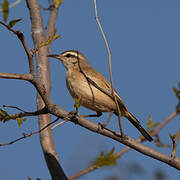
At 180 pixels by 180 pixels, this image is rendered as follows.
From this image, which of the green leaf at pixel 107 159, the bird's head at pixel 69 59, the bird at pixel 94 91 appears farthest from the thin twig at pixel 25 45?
the bird's head at pixel 69 59

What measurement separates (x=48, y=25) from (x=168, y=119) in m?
4.05

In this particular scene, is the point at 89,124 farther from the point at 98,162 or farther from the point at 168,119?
the point at 168,119

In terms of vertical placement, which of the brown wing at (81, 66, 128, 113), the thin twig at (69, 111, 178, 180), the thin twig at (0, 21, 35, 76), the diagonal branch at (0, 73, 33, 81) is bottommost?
the thin twig at (69, 111, 178, 180)

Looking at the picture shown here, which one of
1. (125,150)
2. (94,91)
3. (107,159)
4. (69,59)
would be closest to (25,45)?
(107,159)

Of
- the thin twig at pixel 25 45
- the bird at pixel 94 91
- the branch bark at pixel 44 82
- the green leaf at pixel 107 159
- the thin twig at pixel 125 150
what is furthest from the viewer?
the bird at pixel 94 91

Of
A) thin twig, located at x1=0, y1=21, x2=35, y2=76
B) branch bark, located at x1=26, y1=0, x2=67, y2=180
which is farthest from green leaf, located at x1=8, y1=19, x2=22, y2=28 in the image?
branch bark, located at x1=26, y1=0, x2=67, y2=180

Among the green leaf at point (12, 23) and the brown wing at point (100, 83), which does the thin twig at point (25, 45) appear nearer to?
the green leaf at point (12, 23)

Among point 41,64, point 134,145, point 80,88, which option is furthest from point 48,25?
point 134,145

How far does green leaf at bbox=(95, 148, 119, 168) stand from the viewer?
3.17 metres

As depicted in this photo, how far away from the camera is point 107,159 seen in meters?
3.21

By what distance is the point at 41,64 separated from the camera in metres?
6.11

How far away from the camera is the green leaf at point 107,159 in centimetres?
317

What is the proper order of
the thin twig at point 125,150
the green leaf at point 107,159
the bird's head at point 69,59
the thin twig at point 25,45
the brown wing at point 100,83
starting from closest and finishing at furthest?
the thin twig at point 125,150, the green leaf at point 107,159, the thin twig at point 25,45, the brown wing at point 100,83, the bird's head at point 69,59

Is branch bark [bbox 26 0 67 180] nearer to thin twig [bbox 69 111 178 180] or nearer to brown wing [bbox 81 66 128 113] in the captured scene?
brown wing [bbox 81 66 128 113]
